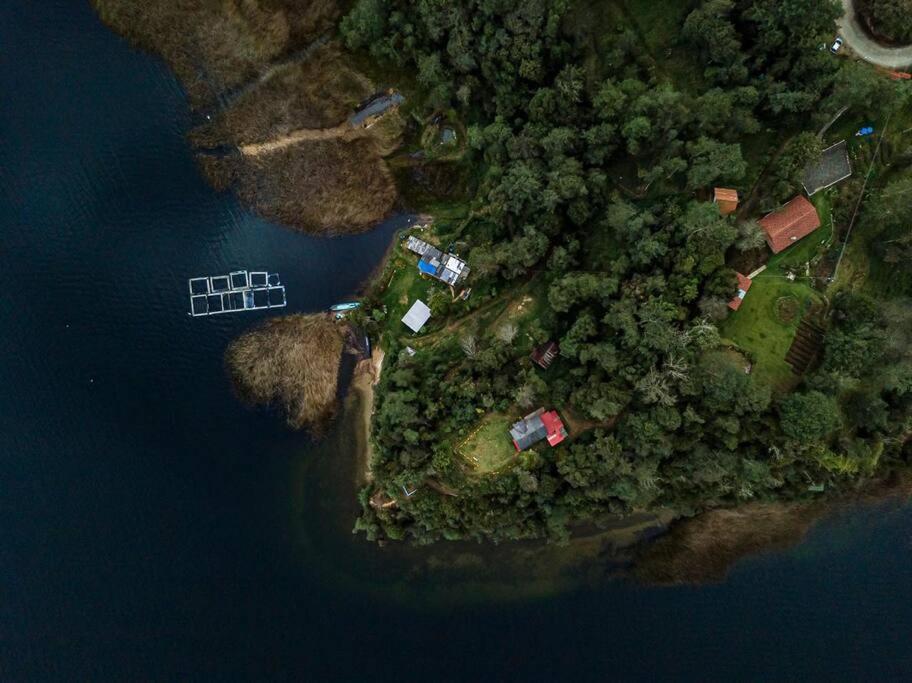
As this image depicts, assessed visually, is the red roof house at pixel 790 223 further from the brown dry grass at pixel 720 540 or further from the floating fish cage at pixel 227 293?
the floating fish cage at pixel 227 293

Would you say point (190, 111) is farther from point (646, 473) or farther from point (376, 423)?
point (646, 473)

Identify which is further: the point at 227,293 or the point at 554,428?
the point at 227,293

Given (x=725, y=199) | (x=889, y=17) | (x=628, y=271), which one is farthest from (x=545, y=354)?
(x=889, y=17)

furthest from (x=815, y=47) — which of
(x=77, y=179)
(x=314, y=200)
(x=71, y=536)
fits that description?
(x=71, y=536)

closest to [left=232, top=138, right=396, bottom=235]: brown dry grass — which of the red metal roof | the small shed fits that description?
the small shed

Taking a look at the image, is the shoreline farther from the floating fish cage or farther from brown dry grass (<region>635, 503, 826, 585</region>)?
brown dry grass (<region>635, 503, 826, 585</region>)

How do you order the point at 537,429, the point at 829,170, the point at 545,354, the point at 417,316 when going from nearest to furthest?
the point at 829,170 → the point at 537,429 → the point at 545,354 → the point at 417,316

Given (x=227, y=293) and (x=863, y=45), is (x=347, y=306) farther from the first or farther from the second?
(x=863, y=45)
